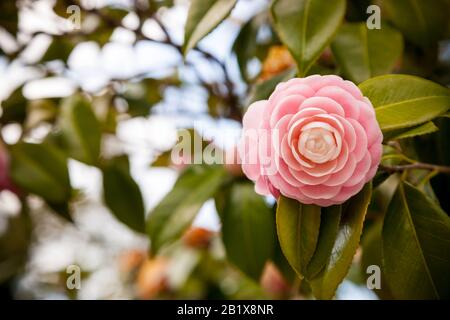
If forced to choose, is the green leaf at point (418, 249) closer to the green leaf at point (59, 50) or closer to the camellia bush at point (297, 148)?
the camellia bush at point (297, 148)

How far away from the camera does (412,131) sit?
54 cm

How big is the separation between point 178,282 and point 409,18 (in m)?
1.05

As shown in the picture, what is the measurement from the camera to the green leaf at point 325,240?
52 centimetres

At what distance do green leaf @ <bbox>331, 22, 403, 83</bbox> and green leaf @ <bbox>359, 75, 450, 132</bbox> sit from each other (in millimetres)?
165

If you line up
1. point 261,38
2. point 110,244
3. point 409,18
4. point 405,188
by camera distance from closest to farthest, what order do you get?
point 405,188 < point 409,18 < point 261,38 < point 110,244

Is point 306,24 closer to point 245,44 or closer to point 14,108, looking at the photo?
point 245,44

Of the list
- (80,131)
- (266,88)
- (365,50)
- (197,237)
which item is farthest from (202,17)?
(197,237)

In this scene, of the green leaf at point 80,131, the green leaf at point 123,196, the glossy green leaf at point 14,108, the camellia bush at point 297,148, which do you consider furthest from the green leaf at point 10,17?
the green leaf at point 123,196

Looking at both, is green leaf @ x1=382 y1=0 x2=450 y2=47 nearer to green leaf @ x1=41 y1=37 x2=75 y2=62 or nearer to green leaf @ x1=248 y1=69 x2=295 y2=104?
green leaf @ x1=248 y1=69 x2=295 y2=104

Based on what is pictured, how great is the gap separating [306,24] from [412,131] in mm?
221

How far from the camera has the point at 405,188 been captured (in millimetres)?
592

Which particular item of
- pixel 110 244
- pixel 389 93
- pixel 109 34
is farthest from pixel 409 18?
pixel 110 244

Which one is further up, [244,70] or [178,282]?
[244,70]
